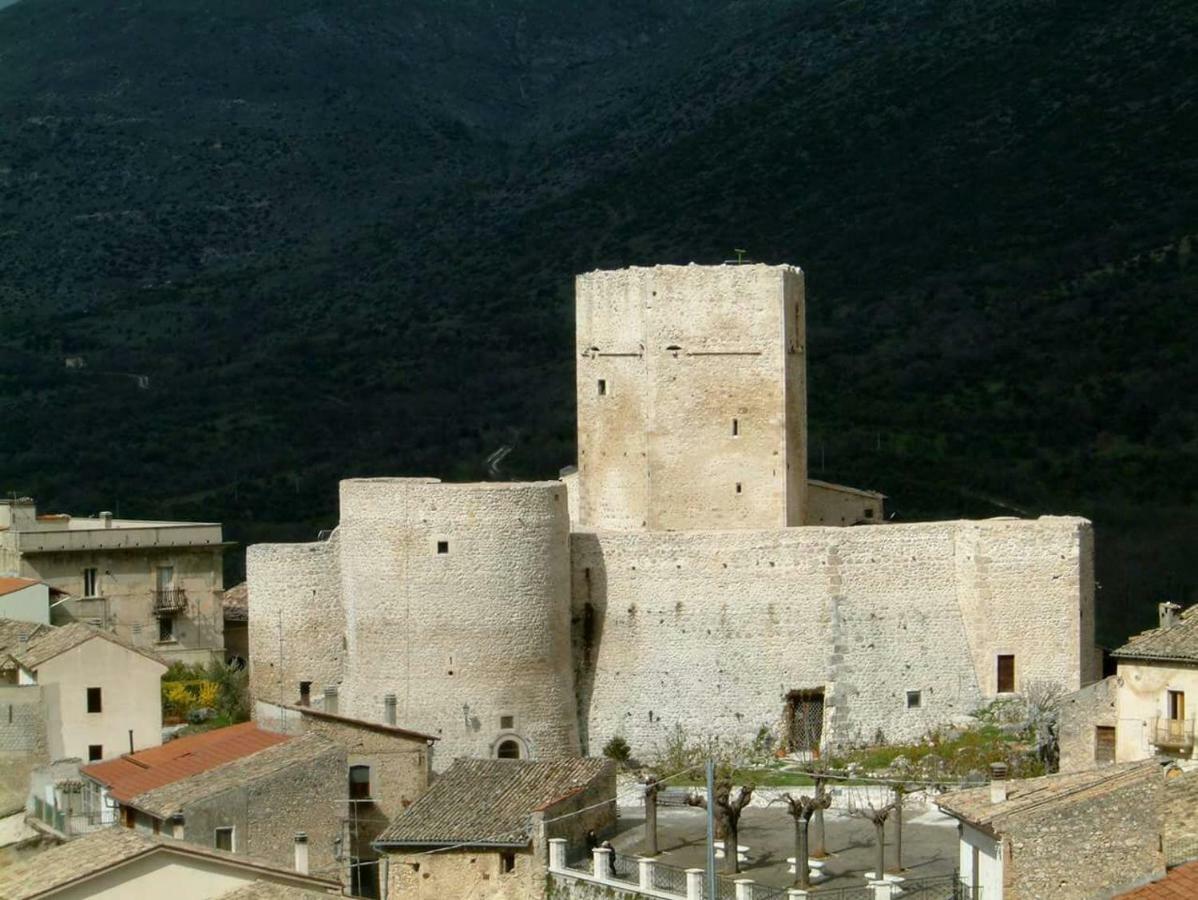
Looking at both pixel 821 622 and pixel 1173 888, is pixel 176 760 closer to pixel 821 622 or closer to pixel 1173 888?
pixel 821 622

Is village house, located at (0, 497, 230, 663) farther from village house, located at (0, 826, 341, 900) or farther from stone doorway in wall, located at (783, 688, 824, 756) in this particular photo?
village house, located at (0, 826, 341, 900)

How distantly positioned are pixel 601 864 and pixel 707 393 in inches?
434

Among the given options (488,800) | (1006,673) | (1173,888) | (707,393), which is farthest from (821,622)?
(1173,888)

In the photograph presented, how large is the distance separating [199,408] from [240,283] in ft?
56.4

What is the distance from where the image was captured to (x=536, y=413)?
69.6 metres

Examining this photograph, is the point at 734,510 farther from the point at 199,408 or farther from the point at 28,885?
the point at 199,408

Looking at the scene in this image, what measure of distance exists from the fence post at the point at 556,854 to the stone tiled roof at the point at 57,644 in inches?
361

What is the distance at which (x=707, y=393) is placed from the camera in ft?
134

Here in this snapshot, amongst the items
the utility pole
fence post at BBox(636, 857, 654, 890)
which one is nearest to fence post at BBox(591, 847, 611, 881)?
fence post at BBox(636, 857, 654, 890)

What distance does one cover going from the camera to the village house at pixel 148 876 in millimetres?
24875

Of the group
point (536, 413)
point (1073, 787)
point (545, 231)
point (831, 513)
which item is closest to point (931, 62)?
point (545, 231)

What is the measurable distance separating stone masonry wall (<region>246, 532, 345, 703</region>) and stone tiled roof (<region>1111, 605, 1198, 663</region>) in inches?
509

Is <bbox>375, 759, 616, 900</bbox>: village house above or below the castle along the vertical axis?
below

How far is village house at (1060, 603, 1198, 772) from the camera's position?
32750 mm
